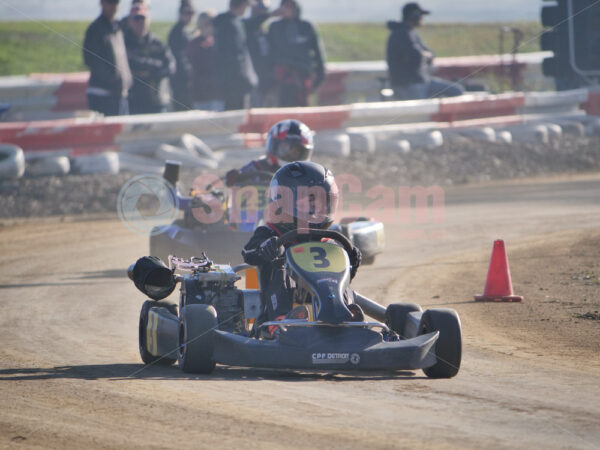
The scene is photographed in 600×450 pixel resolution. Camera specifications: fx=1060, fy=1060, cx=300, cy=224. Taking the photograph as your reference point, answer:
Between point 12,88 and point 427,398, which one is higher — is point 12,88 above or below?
above

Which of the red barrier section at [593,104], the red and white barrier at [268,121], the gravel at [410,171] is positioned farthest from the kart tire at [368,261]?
the red barrier section at [593,104]

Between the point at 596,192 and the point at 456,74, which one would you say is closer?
the point at 596,192

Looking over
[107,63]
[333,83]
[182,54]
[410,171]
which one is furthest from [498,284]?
[333,83]

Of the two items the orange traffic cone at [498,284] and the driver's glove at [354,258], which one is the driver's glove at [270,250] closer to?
the driver's glove at [354,258]

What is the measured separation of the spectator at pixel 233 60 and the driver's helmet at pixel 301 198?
8687 millimetres

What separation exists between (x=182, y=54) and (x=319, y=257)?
10839 mm

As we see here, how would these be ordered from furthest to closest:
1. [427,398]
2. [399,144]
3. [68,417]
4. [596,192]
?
1. [399,144]
2. [596,192]
3. [427,398]
4. [68,417]

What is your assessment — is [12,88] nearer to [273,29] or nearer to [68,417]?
[273,29]

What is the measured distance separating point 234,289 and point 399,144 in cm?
1032

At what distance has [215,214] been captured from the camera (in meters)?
9.68

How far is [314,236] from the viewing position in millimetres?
5945

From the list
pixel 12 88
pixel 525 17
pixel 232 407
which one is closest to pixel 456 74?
pixel 525 17

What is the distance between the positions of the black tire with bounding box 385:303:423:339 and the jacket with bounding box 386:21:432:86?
33.6 feet

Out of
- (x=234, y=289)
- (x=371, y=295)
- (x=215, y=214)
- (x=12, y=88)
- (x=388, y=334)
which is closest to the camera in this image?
(x=388, y=334)
